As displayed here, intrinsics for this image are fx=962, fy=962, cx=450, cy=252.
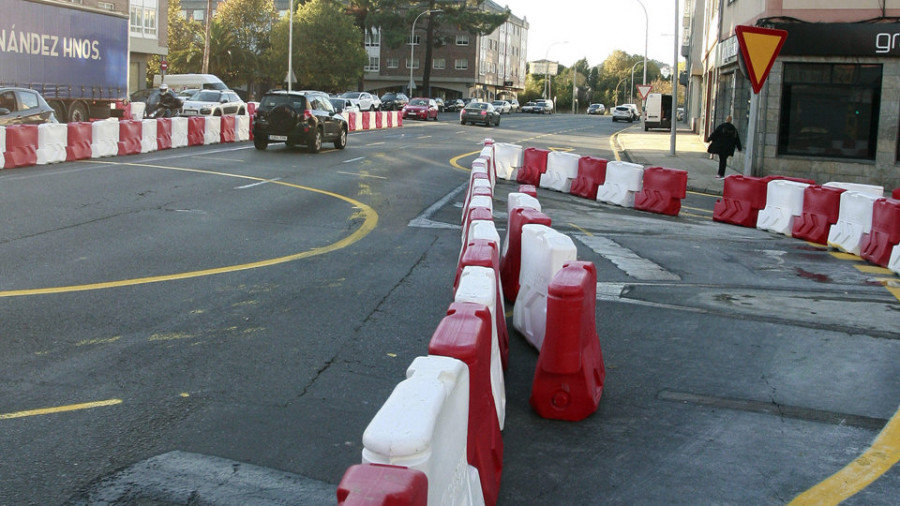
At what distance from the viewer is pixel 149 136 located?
2541cm

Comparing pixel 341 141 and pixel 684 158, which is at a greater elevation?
pixel 341 141

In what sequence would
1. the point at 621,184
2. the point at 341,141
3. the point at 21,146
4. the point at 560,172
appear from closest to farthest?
1. the point at 621,184
2. the point at 21,146
3. the point at 560,172
4. the point at 341,141

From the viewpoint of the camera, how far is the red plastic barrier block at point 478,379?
4.41 metres

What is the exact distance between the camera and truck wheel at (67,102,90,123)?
34.6 meters

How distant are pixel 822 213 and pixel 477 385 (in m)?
11.3

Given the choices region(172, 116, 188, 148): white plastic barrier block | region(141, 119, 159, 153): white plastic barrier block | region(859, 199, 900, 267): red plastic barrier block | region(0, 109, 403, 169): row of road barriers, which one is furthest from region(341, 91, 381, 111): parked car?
region(859, 199, 900, 267): red plastic barrier block

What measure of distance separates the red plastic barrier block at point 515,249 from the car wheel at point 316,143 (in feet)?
58.2

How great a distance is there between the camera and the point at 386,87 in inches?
4779

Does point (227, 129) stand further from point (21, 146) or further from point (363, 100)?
point (363, 100)

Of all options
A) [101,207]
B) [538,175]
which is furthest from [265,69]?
[101,207]

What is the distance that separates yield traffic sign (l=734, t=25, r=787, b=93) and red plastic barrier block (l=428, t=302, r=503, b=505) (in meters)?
12.7

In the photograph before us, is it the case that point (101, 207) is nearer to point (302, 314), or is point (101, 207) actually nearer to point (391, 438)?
point (302, 314)

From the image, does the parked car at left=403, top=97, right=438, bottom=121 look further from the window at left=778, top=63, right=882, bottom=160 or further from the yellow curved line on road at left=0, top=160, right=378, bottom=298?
the yellow curved line on road at left=0, top=160, right=378, bottom=298

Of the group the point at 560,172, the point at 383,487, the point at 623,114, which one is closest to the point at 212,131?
the point at 560,172
